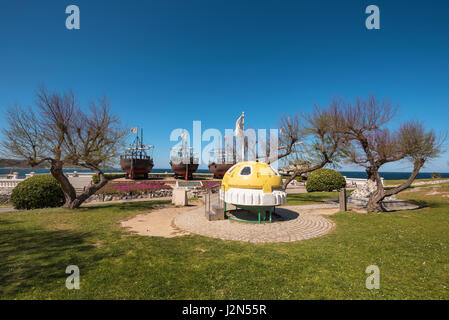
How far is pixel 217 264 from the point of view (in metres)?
5.66

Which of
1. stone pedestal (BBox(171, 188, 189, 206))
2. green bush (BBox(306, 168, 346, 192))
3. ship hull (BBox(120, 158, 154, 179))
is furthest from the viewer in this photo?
ship hull (BBox(120, 158, 154, 179))

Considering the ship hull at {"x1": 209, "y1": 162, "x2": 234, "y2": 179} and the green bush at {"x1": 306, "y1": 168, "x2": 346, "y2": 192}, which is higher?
the ship hull at {"x1": 209, "y1": 162, "x2": 234, "y2": 179}

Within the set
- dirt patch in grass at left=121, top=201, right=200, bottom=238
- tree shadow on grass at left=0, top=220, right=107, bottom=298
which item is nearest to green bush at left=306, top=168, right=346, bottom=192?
dirt patch in grass at left=121, top=201, right=200, bottom=238

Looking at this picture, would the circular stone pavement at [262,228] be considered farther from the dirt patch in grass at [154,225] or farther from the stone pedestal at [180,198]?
the stone pedestal at [180,198]

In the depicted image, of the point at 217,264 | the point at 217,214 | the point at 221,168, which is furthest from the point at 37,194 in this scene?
the point at 221,168

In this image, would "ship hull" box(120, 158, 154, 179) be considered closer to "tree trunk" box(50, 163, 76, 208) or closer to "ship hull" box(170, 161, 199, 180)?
"ship hull" box(170, 161, 199, 180)

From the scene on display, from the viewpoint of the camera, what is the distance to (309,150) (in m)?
18.7

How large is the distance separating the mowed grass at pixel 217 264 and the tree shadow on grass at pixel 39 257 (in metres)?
0.02

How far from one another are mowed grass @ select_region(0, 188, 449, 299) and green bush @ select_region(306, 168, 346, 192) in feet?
60.1

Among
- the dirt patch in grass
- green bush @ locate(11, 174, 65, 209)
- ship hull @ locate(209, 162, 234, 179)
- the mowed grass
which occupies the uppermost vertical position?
ship hull @ locate(209, 162, 234, 179)

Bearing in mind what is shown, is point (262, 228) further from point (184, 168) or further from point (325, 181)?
point (184, 168)

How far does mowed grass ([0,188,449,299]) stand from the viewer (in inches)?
170
